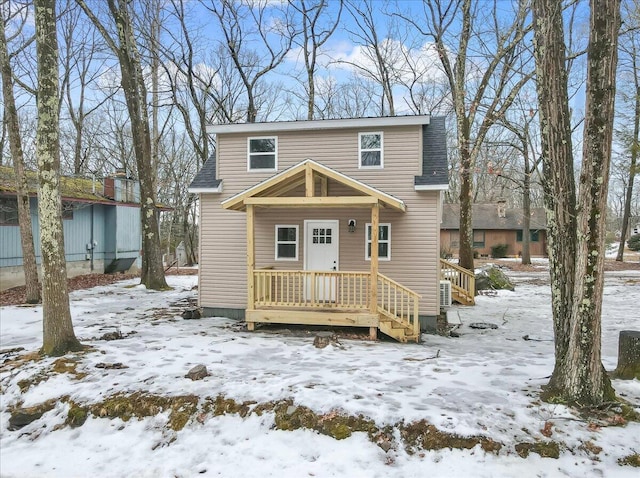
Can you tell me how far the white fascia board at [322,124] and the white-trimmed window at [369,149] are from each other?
261mm

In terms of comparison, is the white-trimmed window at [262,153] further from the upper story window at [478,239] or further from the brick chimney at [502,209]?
the upper story window at [478,239]

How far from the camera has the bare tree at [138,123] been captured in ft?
44.2

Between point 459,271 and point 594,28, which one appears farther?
point 459,271

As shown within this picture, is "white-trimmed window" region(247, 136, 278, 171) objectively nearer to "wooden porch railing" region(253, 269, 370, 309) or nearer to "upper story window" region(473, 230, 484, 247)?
"wooden porch railing" region(253, 269, 370, 309)

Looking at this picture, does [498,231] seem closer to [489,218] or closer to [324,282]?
[489,218]

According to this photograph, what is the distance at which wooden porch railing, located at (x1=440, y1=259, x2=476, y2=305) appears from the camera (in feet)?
40.0

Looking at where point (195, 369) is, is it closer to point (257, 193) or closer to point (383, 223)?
point (257, 193)

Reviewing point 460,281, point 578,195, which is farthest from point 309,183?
point 460,281

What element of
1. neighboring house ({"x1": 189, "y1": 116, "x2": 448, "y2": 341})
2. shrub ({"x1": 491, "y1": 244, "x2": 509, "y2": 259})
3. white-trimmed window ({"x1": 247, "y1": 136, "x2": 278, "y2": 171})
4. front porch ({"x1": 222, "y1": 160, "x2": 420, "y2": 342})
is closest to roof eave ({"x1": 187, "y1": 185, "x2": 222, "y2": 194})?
neighboring house ({"x1": 189, "y1": 116, "x2": 448, "y2": 341})

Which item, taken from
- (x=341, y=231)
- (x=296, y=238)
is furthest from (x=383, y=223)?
(x=296, y=238)

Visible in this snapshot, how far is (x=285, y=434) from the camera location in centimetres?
447

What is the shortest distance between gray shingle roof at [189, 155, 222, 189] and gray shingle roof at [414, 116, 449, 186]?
480 cm

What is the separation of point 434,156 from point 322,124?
271 cm

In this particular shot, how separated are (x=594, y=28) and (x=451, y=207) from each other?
31.1 metres
